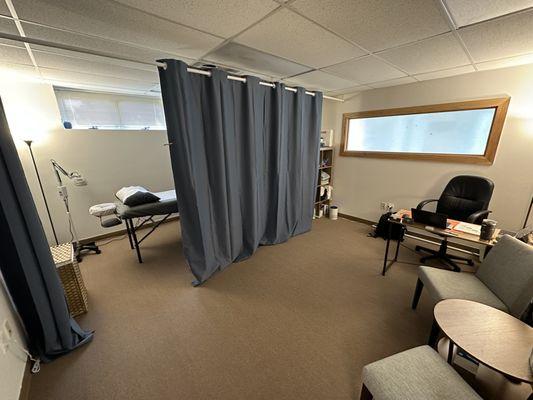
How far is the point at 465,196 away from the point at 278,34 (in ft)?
9.39

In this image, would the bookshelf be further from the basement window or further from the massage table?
the basement window

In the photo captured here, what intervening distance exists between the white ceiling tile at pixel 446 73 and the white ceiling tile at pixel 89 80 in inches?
142

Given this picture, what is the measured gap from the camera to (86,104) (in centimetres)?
337

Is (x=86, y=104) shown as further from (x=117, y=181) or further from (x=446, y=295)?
(x=446, y=295)

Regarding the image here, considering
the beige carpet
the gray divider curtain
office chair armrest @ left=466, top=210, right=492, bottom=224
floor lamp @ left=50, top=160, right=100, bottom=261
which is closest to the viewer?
the beige carpet

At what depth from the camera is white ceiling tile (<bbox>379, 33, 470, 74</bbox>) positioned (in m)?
1.80

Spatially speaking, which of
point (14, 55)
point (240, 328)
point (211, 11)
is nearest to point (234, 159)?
point (211, 11)

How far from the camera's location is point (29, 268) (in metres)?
1.39

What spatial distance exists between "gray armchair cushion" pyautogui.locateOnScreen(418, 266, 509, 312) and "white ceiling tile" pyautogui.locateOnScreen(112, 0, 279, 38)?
7.36 ft

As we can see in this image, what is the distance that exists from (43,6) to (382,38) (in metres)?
2.27

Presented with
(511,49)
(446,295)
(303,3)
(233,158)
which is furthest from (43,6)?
(511,49)

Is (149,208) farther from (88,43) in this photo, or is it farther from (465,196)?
(465,196)

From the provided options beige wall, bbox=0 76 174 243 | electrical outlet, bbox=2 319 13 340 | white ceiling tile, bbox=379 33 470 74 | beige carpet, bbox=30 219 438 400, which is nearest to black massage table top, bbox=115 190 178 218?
beige carpet, bbox=30 219 438 400

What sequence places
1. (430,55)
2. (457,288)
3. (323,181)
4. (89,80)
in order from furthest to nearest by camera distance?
(323,181) < (89,80) < (430,55) < (457,288)
